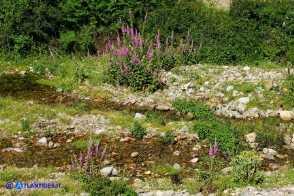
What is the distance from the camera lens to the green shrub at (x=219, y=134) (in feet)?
39.7

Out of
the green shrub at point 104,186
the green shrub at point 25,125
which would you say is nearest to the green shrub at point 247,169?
the green shrub at point 104,186

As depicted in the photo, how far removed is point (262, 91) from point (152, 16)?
7.89m

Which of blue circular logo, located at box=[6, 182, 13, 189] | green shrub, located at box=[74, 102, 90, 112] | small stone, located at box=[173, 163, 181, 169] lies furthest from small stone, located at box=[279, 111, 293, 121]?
blue circular logo, located at box=[6, 182, 13, 189]

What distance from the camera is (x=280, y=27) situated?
20.0 m

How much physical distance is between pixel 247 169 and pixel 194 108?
5.50 meters

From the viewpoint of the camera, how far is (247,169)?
Result: 9633mm

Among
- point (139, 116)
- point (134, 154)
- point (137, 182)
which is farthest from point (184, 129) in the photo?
point (137, 182)

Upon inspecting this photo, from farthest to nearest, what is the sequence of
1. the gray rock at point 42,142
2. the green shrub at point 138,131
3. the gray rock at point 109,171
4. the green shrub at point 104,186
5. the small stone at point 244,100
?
the small stone at point 244,100 < the green shrub at point 138,131 < the gray rock at point 42,142 < the gray rock at point 109,171 < the green shrub at point 104,186

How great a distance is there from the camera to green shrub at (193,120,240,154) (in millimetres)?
12094

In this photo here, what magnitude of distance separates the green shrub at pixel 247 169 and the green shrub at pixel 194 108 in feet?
15.8

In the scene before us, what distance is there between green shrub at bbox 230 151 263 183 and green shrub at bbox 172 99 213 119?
480cm

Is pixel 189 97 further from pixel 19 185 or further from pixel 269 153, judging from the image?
pixel 19 185

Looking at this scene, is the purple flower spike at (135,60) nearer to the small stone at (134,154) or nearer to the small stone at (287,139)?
the small stone at (134,154)

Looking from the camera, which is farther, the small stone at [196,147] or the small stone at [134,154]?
the small stone at [196,147]
